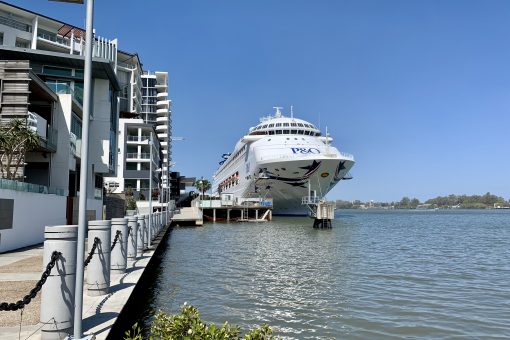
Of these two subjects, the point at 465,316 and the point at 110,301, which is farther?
the point at 465,316

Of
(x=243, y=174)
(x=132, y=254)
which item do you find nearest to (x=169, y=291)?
(x=132, y=254)

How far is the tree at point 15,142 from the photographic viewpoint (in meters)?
21.3

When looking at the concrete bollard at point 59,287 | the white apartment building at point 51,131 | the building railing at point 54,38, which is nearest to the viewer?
the concrete bollard at point 59,287

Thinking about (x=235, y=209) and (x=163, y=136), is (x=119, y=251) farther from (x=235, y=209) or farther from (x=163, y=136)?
(x=163, y=136)

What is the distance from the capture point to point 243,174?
285ft

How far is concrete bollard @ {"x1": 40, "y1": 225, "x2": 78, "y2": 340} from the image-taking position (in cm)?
625

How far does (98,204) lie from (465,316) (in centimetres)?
2978

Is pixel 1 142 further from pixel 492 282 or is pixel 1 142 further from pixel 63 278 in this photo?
pixel 492 282

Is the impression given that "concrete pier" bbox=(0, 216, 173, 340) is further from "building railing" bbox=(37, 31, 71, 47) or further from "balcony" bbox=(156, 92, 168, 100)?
"balcony" bbox=(156, 92, 168, 100)

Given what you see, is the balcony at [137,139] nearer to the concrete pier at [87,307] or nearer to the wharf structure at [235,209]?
the wharf structure at [235,209]

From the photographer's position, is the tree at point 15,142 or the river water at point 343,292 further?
the tree at point 15,142

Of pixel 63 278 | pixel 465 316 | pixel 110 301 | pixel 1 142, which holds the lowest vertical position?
pixel 465 316

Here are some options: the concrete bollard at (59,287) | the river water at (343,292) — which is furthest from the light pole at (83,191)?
the river water at (343,292)

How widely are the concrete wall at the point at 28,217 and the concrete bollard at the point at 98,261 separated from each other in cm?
976
